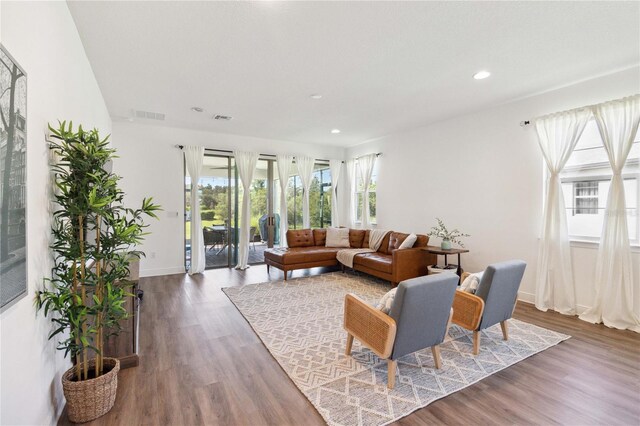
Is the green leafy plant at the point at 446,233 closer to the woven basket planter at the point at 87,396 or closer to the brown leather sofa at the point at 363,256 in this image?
the brown leather sofa at the point at 363,256

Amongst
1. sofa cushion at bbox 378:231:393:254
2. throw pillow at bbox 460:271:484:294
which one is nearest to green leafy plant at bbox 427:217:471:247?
sofa cushion at bbox 378:231:393:254

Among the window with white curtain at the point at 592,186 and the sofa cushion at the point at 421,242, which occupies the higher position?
the window with white curtain at the point at 592,186

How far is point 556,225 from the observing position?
3.76m

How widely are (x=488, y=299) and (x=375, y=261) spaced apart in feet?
7.83

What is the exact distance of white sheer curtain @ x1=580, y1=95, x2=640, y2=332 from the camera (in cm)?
320

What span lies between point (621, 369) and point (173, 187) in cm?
663

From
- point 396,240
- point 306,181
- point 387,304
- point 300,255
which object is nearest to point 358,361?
point 387,304

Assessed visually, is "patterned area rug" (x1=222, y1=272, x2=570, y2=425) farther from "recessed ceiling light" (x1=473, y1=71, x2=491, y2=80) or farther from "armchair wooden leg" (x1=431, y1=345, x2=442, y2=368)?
"recessed ceiling light" (x1=473, y1=71, x2=491, y2=80)

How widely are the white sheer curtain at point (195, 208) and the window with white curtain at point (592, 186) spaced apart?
237 inches

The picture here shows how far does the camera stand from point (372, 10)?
228 cm

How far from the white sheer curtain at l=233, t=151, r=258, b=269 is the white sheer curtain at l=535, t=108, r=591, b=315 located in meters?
5.11

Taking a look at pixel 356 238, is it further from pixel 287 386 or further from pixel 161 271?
pixel 287 386

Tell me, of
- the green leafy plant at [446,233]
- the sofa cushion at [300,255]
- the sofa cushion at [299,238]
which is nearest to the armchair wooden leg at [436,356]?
the green leafy plant at [446,233]

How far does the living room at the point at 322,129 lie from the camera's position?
74.4 inches
